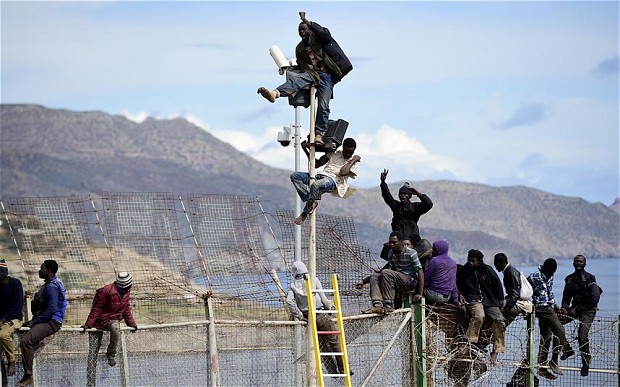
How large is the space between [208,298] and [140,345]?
4.34ft

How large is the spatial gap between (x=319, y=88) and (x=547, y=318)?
6.05m

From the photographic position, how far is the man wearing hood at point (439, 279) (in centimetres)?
1872

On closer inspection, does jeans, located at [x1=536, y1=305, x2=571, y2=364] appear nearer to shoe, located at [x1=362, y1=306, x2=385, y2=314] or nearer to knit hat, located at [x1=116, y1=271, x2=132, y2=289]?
shoe, located at [x1=362, y1=306, x2=385, y2=314]

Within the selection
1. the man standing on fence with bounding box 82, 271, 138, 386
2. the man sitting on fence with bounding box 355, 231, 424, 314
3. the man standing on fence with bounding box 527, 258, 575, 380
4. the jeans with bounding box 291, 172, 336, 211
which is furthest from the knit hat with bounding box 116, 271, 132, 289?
the man standing on fence with bounding box 527, 258, 575, 380

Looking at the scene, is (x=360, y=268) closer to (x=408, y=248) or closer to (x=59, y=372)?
(x=408, y=248)

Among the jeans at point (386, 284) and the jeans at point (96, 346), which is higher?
the jeans at point (386, 284)

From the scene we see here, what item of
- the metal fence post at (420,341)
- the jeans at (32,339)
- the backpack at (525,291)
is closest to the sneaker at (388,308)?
the metal fence post at (420,341)

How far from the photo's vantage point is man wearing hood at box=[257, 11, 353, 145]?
53.7ft

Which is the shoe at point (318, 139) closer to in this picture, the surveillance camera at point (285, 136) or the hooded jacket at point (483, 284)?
the hooded jacket at point (483, 284)

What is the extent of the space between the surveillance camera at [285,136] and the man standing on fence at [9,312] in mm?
7331

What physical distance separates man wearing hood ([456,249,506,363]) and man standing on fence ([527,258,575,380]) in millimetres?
882

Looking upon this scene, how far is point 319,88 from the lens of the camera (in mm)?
16516

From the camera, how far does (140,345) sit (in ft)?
58.4

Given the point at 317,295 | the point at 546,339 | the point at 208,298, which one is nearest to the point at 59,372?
the point at 208,298
